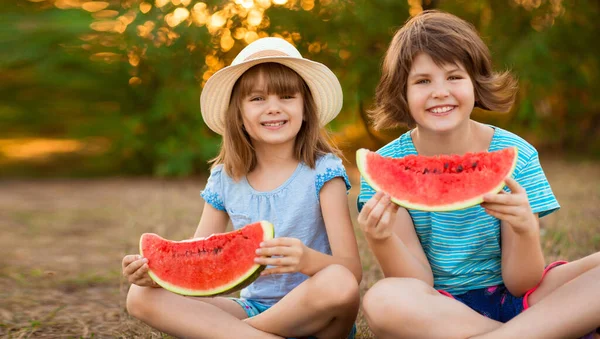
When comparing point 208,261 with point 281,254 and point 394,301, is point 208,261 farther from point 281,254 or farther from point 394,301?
point 394,301

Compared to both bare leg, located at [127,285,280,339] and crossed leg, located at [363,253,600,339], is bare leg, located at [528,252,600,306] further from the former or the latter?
bare leg, located at [127,285,280,339]

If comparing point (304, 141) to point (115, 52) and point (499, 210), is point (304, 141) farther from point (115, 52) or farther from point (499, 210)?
point (115, 52)

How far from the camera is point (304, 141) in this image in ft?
10.4

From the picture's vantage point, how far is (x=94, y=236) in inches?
248

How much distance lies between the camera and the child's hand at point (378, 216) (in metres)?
2.44

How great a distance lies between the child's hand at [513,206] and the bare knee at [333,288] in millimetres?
659

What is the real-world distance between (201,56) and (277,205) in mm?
6663

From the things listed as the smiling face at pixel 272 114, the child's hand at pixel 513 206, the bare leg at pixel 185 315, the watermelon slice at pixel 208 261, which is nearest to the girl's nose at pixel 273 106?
the smiling face at pixel 272 114

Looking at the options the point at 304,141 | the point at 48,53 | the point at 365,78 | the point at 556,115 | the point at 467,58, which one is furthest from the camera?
the point at 556,115

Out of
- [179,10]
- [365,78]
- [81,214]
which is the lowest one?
[81,214]

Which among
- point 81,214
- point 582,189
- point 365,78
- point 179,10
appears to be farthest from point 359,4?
point 81,214

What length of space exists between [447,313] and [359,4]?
6623 millimetres

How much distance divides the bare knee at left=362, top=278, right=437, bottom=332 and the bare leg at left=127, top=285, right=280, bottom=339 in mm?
473

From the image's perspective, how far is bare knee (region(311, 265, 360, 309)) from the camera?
8.51 ft
